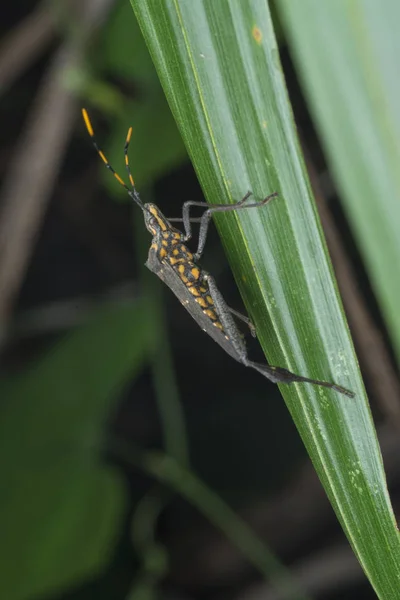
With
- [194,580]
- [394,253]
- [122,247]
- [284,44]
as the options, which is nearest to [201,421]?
→ [194,580]

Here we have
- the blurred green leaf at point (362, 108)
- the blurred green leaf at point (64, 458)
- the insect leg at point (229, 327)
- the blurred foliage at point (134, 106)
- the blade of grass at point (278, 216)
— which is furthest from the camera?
the blurred green leaf at point (64, 458)

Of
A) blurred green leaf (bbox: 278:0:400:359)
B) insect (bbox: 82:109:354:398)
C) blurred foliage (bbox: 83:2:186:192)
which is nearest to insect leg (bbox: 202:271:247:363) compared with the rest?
insect (bbox: 82:109:354:398)

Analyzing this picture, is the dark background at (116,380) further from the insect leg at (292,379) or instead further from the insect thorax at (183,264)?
the insect leg at (292,379)

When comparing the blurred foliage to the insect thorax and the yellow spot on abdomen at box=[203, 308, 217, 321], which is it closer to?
the insect thorax

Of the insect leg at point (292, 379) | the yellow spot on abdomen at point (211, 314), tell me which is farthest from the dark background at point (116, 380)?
the insect leg at point (292, 379)

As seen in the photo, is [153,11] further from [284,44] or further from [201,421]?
[201,421]
